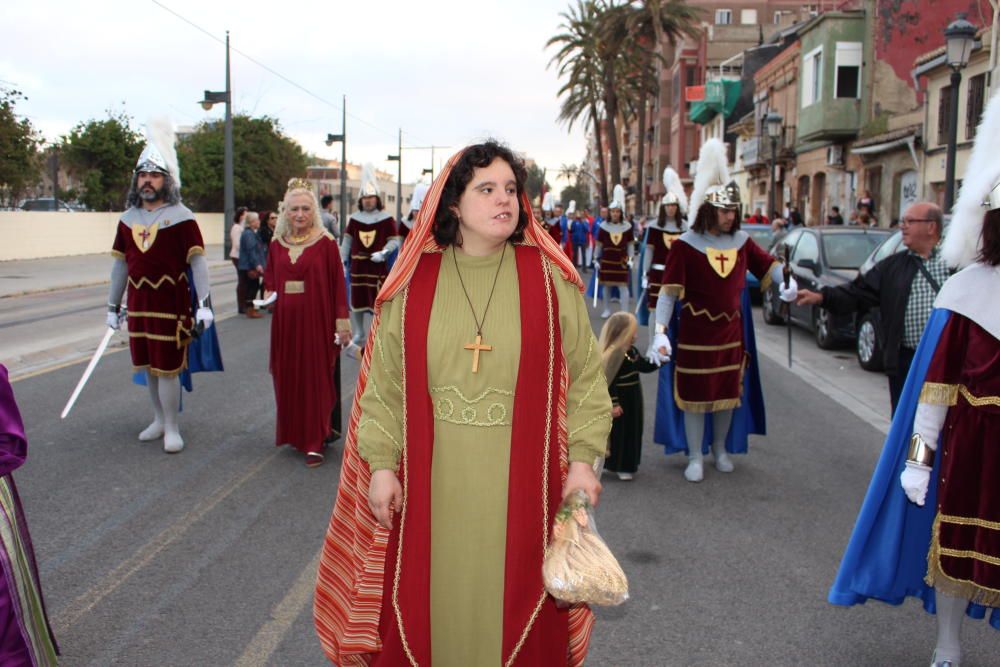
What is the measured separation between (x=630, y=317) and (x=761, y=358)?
22.2 feet

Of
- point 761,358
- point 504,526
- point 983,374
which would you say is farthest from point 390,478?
point 761,358

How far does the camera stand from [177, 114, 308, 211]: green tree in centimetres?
4934

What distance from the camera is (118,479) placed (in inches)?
252

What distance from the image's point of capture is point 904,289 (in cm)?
497

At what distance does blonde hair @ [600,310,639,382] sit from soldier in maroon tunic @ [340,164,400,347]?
6.24 meters

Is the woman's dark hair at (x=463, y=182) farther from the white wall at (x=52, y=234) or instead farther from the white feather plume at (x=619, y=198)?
the white wall at (x=52, y=234)

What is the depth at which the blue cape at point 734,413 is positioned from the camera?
677 cm

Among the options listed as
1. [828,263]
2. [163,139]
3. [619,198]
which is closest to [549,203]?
[619,198]

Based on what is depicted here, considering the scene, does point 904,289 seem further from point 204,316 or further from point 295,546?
point 204,316

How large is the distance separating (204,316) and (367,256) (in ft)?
18.3

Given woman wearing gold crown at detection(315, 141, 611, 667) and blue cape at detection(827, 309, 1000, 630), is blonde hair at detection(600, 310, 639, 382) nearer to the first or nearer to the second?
blue cape at detection(827, 309, 1000, 630)

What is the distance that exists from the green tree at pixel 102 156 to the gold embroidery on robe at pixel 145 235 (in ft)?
126

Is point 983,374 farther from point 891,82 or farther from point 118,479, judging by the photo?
point 891,82

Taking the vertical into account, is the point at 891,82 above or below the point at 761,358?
above
